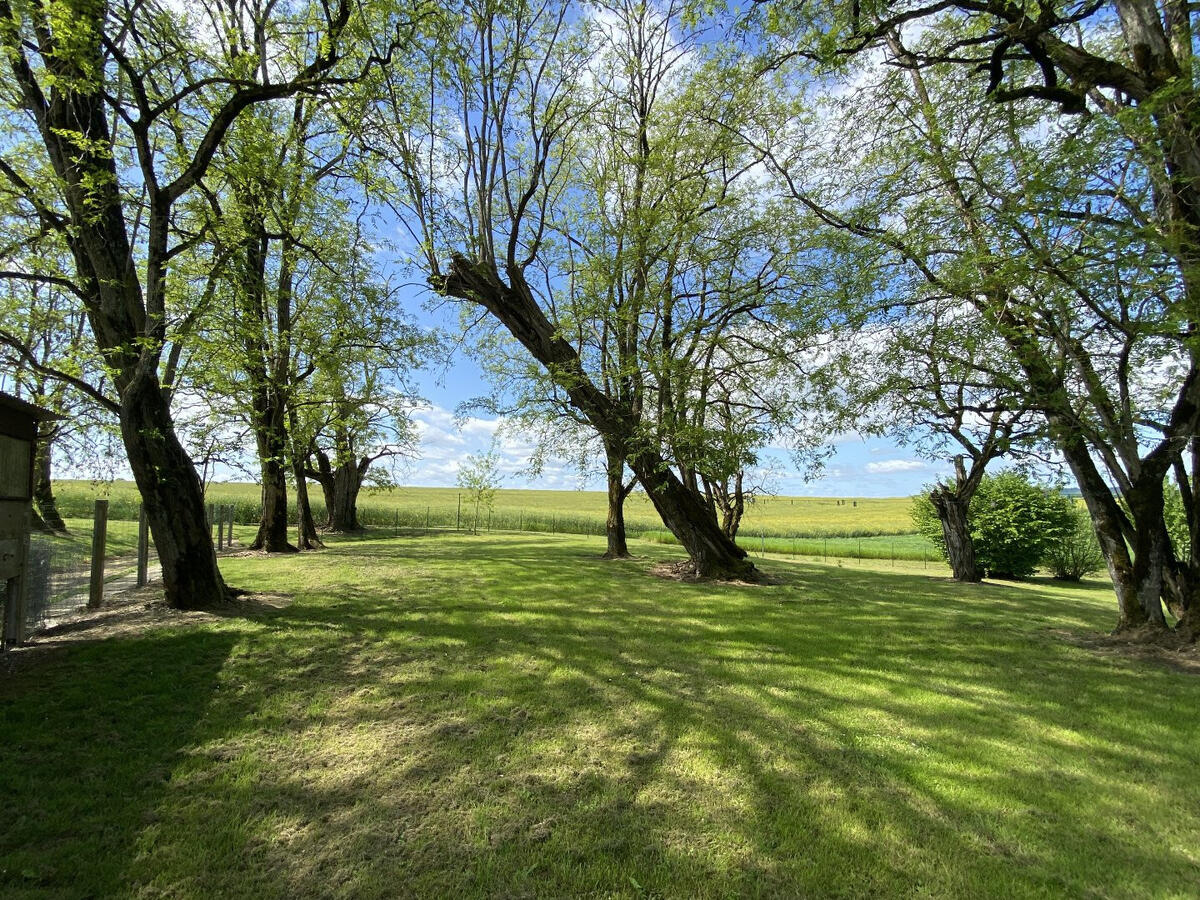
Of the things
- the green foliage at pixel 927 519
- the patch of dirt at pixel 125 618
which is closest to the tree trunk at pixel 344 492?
the patch of dirt at pixel 125 618

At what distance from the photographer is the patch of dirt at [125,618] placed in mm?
5414

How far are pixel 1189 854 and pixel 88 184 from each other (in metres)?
10.0

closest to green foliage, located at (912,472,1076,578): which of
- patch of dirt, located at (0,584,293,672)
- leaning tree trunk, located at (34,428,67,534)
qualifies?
patch of dirt, located at (0,584,293,672)

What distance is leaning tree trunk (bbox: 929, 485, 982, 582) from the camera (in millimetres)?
A: 15258

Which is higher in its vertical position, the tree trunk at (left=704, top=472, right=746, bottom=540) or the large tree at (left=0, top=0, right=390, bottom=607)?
the large tree at (left=0, top=0, right=390, bottom=607)

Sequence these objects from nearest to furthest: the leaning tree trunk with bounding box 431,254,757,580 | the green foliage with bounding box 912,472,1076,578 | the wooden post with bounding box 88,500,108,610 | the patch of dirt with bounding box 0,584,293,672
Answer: the patch of dirt with bounding box 0,584,293,672
the wooden post with bounding box 88,500,108,610
the leaning tree trunk with bounding box 431,254,757,580
the green foliage with bounding box 912,472,1076,578

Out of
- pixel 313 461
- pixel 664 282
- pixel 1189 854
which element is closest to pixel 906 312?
pixel 664 282

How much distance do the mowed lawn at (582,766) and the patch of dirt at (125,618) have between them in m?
0.17

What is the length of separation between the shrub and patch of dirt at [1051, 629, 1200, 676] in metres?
13.0

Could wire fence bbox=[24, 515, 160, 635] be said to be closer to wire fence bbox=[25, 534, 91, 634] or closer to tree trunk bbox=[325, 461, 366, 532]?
wire fence bbox=[25, 534, 91, 634]

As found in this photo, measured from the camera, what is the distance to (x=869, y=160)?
941 centimetres

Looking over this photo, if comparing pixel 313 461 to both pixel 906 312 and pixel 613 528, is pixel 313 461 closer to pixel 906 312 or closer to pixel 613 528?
pixel 613 528

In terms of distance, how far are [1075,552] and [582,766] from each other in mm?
21613

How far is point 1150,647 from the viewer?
6602mm
